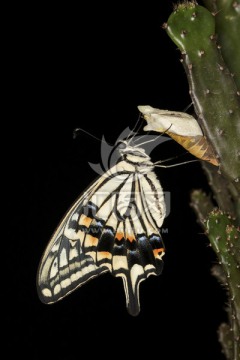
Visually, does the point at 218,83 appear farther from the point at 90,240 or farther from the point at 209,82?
the point at 90,240

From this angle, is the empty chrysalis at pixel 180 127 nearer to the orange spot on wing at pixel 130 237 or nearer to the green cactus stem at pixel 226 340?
the orange spot on wing at pixel 130 237

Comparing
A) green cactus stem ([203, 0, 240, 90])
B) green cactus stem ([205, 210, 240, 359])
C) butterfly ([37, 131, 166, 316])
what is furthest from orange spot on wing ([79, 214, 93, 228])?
green cactus stem ([203, 0, 240, 90])

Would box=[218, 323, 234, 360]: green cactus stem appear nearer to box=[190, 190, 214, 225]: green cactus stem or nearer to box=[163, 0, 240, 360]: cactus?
box=[190, 190, 214, 225]: green cactus stem

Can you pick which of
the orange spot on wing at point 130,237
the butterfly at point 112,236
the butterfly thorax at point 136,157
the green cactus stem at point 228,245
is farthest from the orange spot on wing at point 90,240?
the green cactus stem at point 228,245

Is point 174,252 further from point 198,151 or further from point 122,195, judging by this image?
point 198,151

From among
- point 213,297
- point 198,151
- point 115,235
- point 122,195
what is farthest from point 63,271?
point 213,297

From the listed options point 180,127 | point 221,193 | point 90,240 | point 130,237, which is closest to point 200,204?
point 221,193
